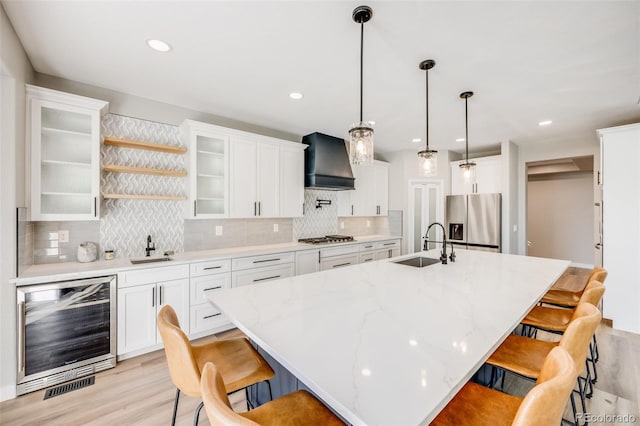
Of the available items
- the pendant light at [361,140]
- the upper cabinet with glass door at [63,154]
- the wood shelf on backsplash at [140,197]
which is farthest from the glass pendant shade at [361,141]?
the upper cabinet with glass door at [63,154]

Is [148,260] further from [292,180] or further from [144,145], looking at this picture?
[292,180]

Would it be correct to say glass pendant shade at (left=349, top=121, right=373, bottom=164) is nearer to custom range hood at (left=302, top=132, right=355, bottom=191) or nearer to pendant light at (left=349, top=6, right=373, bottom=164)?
pendant light at (left=349, top=6, right=373, bottom=164)

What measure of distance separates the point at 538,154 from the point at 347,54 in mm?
4528

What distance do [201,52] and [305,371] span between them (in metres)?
2.37

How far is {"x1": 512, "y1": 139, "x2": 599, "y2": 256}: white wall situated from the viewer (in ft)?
14.5

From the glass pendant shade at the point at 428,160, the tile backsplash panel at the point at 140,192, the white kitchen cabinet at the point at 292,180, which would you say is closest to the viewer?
the glass pendant shade at the point at 428,160

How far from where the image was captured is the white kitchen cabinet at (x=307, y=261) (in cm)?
378

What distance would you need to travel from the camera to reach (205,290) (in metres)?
2.98

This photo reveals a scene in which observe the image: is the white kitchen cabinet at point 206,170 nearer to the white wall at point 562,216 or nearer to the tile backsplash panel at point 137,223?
the tile backsplash panel at point 137,223

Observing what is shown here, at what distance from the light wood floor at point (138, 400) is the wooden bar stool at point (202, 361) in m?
0.70

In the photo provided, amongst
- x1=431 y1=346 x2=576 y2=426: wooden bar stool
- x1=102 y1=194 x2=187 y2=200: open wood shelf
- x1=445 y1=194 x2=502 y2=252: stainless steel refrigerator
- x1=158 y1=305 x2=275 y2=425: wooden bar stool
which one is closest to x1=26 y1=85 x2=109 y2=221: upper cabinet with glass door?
x1=102 y1=194 x2=187 y2=200: open wood shelf

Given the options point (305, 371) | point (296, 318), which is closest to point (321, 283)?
point (296, 318)

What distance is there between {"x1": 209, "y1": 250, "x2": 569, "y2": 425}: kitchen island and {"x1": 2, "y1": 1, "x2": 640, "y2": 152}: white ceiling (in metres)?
1.73

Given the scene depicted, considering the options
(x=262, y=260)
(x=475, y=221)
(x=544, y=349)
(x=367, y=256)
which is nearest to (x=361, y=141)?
(x=544, y=349)
